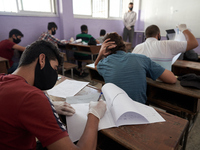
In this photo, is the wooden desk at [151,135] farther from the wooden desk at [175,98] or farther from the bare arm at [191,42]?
the bare arm at [191,42]

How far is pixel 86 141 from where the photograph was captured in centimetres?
65

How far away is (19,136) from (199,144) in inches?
69.5

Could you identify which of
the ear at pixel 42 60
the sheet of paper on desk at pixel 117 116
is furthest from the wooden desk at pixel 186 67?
the ear at pixel 42 60

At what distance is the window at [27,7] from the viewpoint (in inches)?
134

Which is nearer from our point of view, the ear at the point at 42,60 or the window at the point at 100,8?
the ear at the point at 42,60

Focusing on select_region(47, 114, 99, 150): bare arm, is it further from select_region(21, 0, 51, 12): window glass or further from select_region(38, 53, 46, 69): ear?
select_region(21, 0, 51, 12): window glass

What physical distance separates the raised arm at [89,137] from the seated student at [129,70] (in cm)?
44

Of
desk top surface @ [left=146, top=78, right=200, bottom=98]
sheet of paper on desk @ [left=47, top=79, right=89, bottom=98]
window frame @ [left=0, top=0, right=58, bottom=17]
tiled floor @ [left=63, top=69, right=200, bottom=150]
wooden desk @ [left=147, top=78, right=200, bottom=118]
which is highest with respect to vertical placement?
window frame @ [left=0, top=0, right=58, bottom=17]

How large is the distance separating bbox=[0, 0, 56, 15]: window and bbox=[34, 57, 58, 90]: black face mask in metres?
3.41

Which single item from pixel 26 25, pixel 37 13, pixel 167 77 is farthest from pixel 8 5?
pixel 167 77

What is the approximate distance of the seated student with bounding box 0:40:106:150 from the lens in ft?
1.81

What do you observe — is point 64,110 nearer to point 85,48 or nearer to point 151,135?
point 151,135

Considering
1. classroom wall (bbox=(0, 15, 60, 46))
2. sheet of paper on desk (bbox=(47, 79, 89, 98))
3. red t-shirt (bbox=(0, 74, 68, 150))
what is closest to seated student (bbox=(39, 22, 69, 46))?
classroom wall (bbox=(0, 15, 60, 46))

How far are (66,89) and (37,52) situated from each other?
57 centimetres
